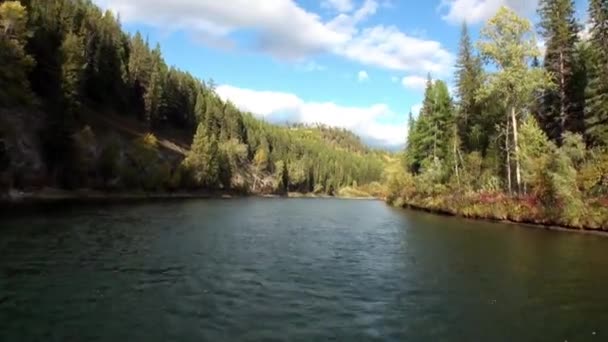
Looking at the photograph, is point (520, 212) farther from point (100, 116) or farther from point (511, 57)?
point (100, 116)

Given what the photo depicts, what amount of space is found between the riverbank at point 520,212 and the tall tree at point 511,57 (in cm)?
342

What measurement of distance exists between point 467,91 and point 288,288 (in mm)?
71323

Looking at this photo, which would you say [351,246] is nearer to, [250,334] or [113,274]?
[113,274]

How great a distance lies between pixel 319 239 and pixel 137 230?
44.9 feet

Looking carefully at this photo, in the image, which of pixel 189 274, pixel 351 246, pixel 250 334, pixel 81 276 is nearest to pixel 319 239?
pixel 351 246

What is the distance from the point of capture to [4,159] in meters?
64.9

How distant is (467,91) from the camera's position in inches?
3280

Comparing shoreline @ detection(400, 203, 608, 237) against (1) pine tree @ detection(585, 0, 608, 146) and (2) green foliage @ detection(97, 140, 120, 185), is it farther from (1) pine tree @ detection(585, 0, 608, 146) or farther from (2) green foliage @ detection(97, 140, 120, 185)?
(2) green foliage @ detection(97, 140, 120, 185)

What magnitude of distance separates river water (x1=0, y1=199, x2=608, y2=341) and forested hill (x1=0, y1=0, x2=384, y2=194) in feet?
141

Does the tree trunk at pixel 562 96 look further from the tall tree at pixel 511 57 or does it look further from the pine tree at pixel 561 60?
the tall tree at pixel 511 57

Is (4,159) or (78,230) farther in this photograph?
(4,159)

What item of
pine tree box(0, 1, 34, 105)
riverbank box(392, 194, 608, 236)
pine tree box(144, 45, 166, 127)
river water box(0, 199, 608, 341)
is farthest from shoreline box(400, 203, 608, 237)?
pine tree box(144, 45, 166, 127)

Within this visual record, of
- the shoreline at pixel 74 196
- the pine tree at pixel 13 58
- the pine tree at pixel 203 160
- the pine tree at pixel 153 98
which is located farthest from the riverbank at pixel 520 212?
the pine tree at pixel 153 98

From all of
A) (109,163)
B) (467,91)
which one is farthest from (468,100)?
(109,163)
